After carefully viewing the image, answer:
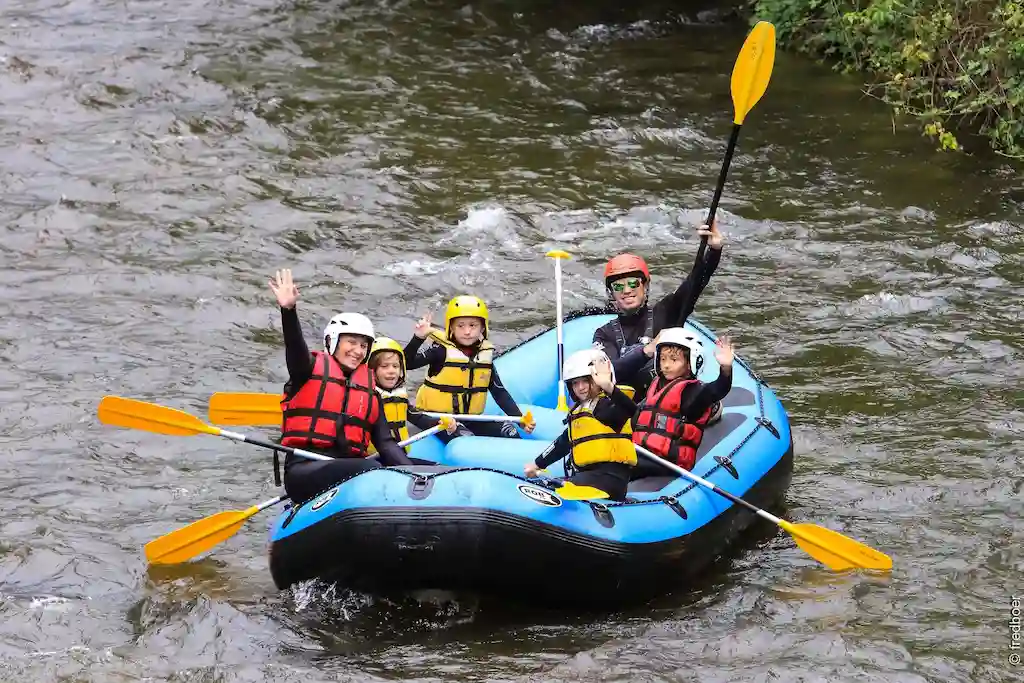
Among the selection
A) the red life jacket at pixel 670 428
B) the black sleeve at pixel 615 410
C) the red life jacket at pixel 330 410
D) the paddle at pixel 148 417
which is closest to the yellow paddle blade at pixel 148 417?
the paddle at pixel 148 417

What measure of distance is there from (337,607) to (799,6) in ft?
31.8

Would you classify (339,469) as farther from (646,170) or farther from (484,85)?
(484,85)

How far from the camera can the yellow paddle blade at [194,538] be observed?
20.8 ft

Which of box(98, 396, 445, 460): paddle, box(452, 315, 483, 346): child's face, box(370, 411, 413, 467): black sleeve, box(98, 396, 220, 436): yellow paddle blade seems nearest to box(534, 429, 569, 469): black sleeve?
box(370, 411, 413, 467): black sleeve

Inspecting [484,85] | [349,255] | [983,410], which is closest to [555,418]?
[983,410]

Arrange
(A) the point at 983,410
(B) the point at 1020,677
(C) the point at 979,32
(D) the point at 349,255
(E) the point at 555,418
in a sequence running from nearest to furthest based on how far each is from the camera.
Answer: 1. (B) the point at 1020,677
2. (E) the point at 555,418
3. (A) the point at 983,410
4. (D) the point at 349,255
5. (C) the point at 979,32

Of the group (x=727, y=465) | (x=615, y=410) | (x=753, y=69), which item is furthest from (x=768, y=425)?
(x=753, y=69)

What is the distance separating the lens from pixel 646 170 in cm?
1178

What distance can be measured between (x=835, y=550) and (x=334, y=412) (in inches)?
91.3

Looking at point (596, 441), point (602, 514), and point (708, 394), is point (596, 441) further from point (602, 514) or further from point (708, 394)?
point (708, 394)

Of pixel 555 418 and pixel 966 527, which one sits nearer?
pixel 966 527

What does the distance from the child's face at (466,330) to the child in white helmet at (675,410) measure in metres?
1.03

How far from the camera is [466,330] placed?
713cm

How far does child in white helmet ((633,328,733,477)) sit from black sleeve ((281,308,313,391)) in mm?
1575
